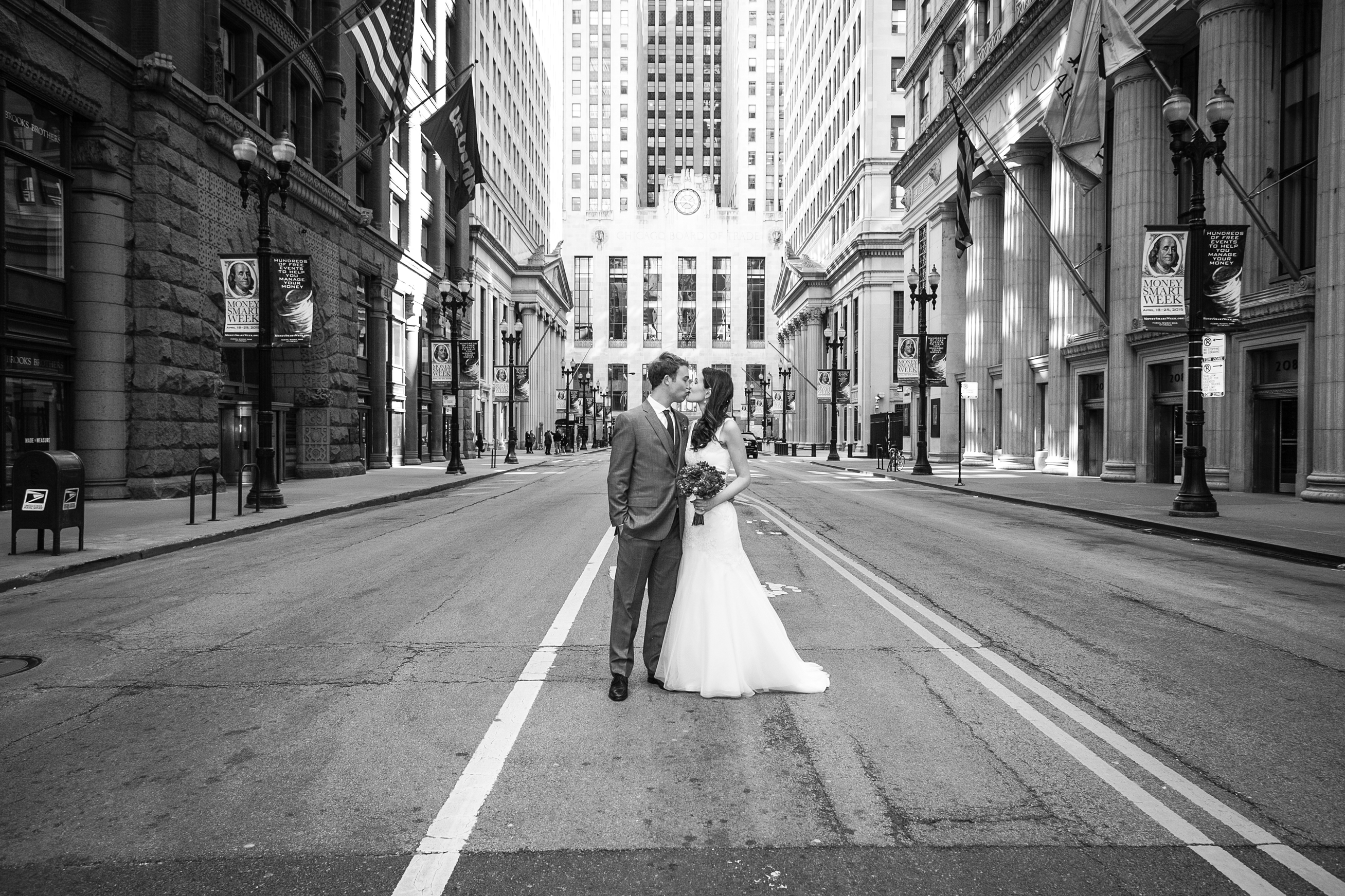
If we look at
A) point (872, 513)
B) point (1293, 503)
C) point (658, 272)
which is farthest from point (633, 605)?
point (658, 272)

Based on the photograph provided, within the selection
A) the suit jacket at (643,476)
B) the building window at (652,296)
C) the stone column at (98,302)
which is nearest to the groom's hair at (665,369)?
the suit jacket at (643,476)

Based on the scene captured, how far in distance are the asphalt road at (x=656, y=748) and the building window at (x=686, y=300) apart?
136837 millimetres

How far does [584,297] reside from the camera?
472 ft

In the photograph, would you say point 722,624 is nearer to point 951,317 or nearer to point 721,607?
point 721,607

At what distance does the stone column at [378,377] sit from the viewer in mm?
38562

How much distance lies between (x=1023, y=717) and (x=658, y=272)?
5624 inches

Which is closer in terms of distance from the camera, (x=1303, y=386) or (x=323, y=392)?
(x=1303, y=386)

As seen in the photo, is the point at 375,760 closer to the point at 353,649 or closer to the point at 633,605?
the point at 633,605

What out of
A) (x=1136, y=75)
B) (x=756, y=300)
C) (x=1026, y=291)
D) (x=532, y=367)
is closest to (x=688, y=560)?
(x=1136, y=75)

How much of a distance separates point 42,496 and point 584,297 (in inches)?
5287

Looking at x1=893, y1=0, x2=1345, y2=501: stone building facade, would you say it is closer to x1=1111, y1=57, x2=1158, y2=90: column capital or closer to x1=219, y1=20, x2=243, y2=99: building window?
x1=1111, y1=57, x2=1158, y2=90: column capital

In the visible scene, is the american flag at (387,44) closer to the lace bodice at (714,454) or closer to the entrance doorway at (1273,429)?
the lace bodice at (714,454)

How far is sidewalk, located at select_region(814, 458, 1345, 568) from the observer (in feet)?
44.0

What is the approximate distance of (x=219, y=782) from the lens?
4.41 metres
